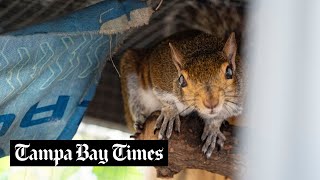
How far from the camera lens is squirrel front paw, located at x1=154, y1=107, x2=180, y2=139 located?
3.95ft

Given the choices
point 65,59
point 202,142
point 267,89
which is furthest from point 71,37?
point 267,89

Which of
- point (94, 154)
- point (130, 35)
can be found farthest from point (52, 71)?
point (130, 35)

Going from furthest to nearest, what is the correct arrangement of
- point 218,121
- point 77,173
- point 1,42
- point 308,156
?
point 77,173 < point 218,121 < point 1,42 < point 308,156

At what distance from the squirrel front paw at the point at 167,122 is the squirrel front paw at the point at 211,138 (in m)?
0.06

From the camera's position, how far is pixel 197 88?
1.09 meters

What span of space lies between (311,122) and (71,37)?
0.88 m

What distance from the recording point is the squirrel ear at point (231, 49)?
1137 mm

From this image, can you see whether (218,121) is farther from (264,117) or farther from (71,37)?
(264,117)

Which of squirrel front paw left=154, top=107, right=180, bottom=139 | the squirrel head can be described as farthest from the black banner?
the squirrel head

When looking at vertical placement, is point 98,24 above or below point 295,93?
above

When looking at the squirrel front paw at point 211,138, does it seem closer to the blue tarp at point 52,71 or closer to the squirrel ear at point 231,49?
the squirrel ear at point 231,49

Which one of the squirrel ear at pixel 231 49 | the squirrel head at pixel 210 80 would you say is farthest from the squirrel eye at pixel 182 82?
the squirrel ear at pixel 231 49

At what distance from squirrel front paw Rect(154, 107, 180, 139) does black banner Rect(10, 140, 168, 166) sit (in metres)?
0.02

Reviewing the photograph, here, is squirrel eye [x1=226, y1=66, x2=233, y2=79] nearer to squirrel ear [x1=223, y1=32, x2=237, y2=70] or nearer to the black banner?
squirrel ear [x1=223, y1=32, x2=237, y2=70]
